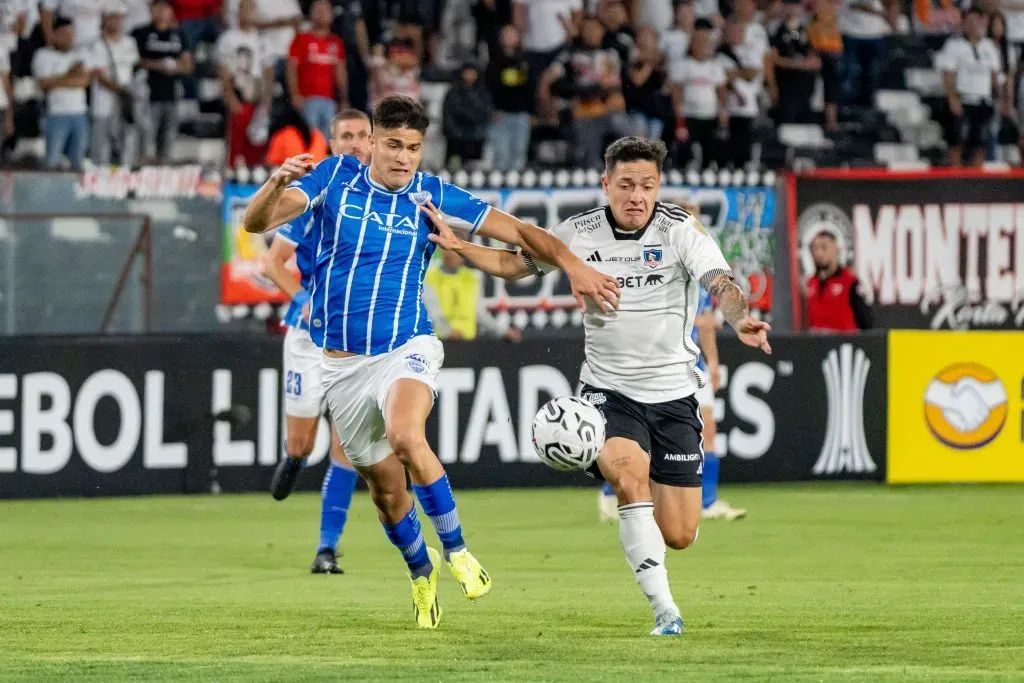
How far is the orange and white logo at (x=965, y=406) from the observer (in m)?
16.8

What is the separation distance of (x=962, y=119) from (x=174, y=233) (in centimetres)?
1023

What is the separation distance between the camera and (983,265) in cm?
2008

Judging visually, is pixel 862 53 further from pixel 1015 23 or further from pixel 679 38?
pixel 679 38

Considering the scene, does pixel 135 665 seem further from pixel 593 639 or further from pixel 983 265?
pixel 983 265

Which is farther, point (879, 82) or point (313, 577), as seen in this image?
point (879, 82)

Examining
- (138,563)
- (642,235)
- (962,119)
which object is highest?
(962,119)

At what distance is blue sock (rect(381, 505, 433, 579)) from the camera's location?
843 cm

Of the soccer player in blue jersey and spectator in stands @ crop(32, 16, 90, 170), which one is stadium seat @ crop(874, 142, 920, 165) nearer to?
the soccer player in blue jersey

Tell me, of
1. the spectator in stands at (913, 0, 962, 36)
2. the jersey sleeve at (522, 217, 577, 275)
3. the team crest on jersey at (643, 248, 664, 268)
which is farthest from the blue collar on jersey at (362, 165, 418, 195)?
the spectator in stands at (913, 0, 962, 36)

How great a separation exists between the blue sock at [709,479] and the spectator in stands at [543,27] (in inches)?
309

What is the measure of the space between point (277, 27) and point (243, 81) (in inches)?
35.5

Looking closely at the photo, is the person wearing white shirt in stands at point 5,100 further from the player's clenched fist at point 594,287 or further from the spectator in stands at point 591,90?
the player's clenched fist at point 594,287

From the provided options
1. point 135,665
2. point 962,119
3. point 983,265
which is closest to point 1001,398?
point 983,265

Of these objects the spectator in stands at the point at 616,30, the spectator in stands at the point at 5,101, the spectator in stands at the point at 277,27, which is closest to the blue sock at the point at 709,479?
the spectator in stands at the point at 277,27
